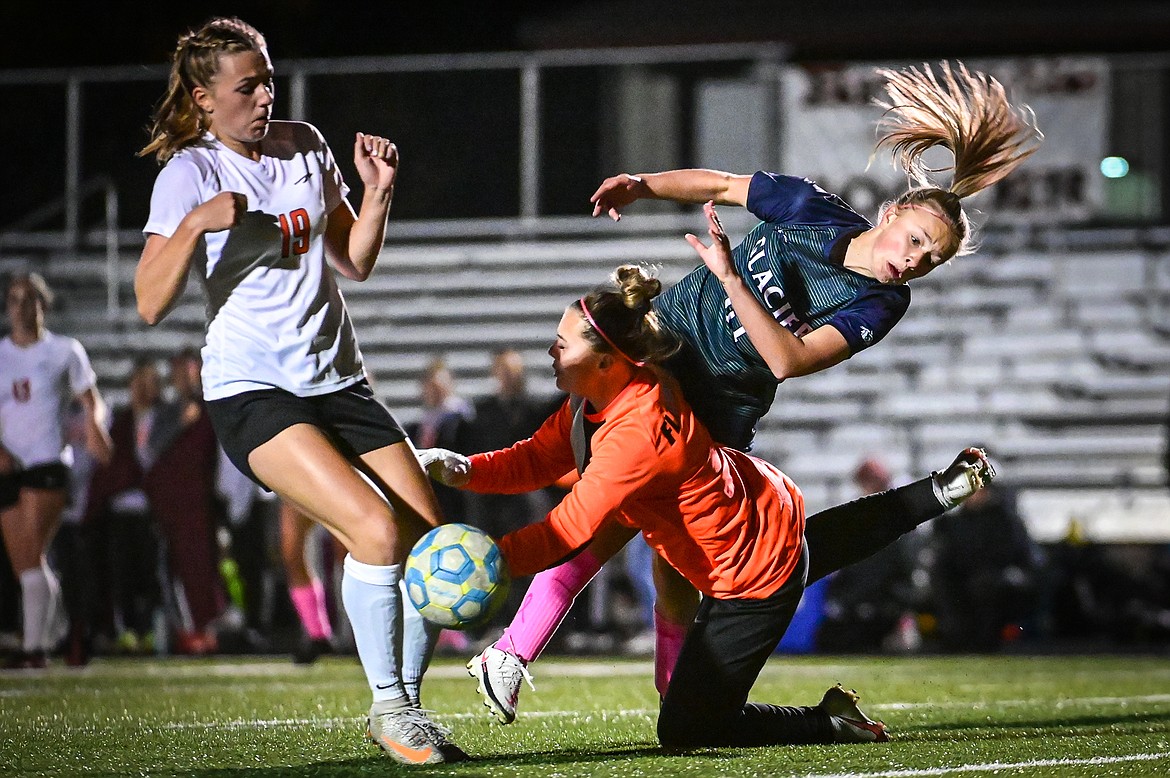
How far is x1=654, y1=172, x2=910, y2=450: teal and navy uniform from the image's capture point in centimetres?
488

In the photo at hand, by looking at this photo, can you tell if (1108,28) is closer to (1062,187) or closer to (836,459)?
(1062,187)

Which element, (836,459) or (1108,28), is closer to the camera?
(836,459)

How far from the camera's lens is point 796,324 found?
4926mm

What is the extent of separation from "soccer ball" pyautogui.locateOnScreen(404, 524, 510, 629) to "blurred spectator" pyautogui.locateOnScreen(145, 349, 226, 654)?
6246 millimetres

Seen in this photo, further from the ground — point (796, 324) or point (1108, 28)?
point (1108, 28)

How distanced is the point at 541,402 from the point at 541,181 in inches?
127

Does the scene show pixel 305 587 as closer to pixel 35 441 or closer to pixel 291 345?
pixel 35 441

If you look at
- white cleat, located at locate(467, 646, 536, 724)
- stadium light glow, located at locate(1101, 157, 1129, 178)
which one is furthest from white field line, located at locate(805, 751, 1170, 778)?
stadium light glow, located at locate(1101, 157, 1129, 178)

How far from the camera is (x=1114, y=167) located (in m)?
13.4

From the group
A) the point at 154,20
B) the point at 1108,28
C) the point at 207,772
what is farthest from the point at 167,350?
the point at 207,772

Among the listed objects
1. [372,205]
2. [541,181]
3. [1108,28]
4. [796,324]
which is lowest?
[796,324]

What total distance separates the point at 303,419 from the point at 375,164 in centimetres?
74

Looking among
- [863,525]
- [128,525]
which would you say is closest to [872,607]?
[128,525]

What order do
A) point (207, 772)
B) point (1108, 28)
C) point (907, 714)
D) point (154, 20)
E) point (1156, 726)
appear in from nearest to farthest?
1. point (207, 772)
2. point (1156, 726)
3. point (907, 714)
4. point (1108, 28)
5. point (154, 20)
